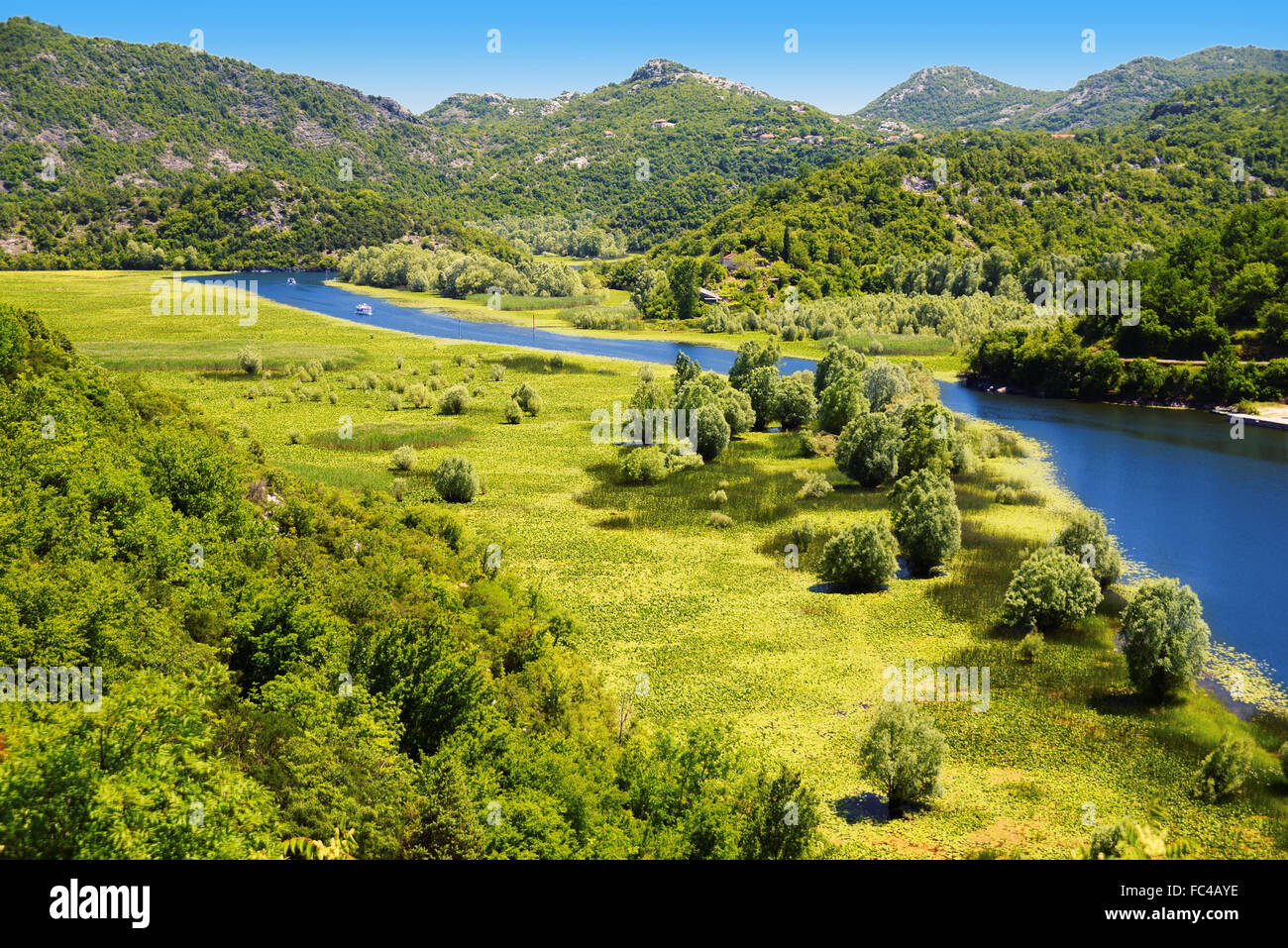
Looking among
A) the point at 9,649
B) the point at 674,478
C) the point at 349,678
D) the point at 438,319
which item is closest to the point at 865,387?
the point at 674,478

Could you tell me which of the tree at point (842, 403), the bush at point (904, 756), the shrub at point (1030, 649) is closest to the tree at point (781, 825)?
the bush at point (904, 756)

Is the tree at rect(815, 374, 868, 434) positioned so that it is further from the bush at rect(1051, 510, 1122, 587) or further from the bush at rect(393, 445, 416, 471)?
the bush at rect(393, 445, 416, 471)
